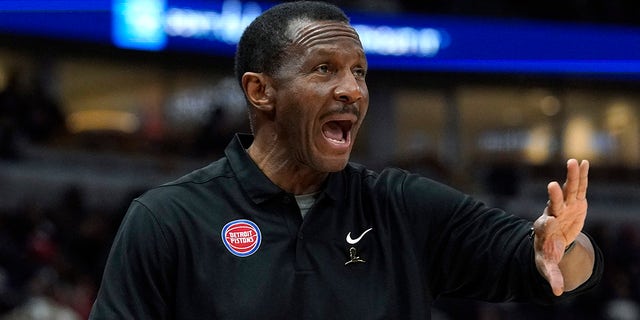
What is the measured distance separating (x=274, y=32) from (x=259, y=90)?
0.16m

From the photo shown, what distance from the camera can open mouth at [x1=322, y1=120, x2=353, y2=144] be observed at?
2.56 meters

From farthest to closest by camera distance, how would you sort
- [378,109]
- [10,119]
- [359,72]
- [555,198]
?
[378,109], [10,119], [359,72], [555,198]

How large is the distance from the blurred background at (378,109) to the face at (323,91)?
21.7ft

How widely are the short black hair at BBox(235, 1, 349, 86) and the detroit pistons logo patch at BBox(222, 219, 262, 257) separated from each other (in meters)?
0.40

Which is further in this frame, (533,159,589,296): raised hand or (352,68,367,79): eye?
(352,68,367,79): eye

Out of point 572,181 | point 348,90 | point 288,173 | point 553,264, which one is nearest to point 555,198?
point 572,181

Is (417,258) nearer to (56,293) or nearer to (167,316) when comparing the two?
(167,316)

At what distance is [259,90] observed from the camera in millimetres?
2645

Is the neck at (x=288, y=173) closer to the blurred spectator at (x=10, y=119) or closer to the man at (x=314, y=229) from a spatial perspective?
the man at (x=314, y=229)

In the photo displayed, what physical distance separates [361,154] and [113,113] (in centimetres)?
346

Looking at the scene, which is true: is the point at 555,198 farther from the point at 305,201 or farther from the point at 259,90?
the point at 259,90

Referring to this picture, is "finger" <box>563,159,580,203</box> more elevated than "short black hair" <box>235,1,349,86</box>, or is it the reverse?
"short black hair" <box>235,1,349,86</box>

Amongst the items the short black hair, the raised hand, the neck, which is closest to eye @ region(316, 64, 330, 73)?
the short black hair

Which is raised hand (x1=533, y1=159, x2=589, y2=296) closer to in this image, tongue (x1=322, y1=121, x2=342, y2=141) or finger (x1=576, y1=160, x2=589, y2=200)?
finger (x1=576, y1=160, x2=589, y2=200)
